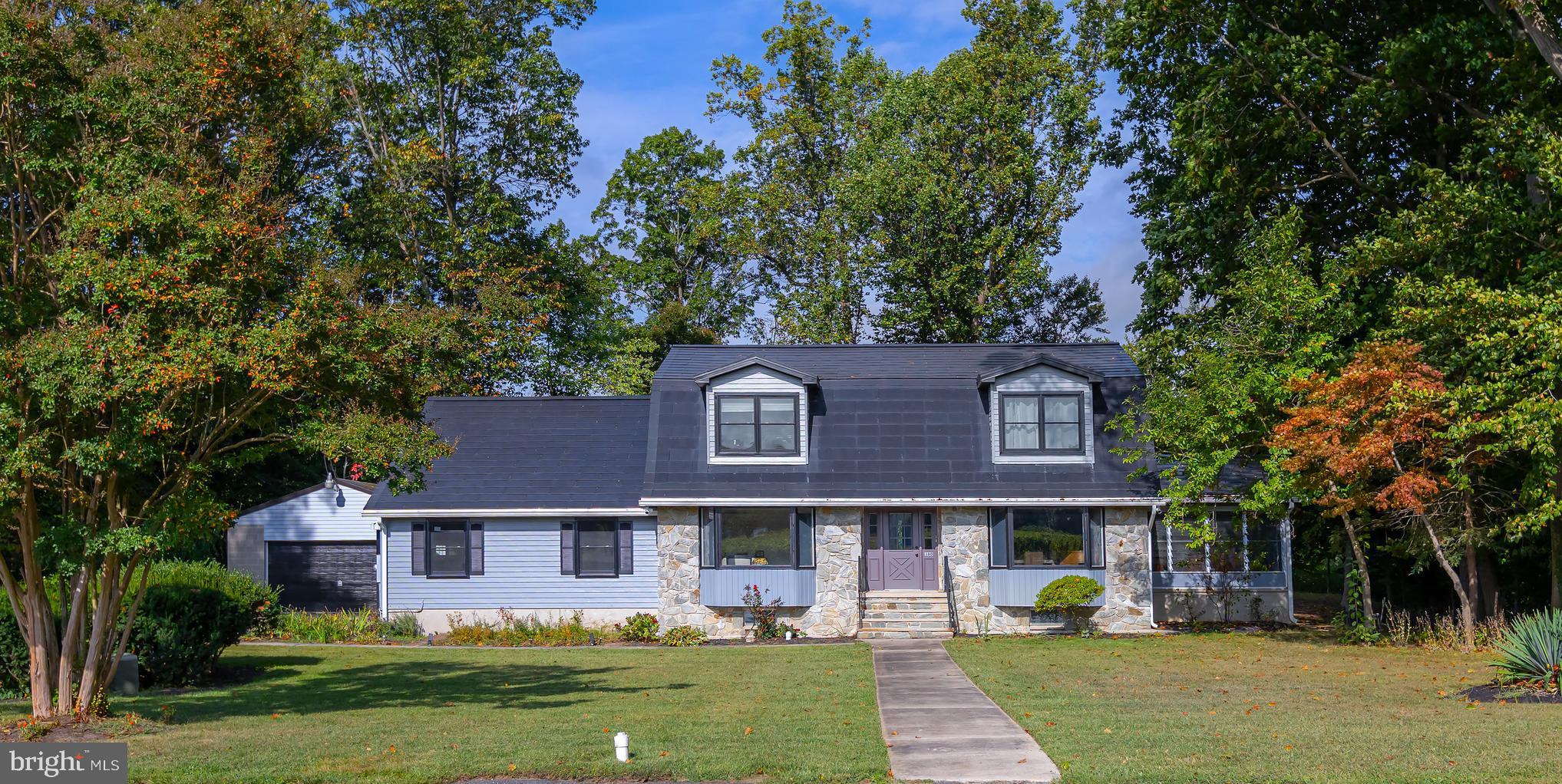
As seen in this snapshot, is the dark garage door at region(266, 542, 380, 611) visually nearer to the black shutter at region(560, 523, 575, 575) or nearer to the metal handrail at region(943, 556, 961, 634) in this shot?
the black shutter at region(560, 523, 575, 575)

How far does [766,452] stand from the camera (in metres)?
26.2

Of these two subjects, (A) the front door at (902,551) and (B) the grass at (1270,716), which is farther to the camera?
(A) the front door at (902,551)

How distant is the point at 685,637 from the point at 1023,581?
7045 millimetres

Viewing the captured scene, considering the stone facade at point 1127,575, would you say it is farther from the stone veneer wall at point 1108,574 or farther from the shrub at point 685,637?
the shrub at point 685,637

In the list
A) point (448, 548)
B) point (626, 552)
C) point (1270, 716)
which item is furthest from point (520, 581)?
point (1270, 716)

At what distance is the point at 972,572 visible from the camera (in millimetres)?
25312

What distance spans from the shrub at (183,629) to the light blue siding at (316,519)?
8360 mm

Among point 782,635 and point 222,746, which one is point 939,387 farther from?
point 222,746

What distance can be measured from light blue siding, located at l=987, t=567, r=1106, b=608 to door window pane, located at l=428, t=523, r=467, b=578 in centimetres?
1137

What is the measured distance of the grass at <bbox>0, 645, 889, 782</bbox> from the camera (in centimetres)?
1047

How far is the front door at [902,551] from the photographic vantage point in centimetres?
2572

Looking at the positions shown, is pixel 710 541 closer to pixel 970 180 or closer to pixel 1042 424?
pixel 1042 424

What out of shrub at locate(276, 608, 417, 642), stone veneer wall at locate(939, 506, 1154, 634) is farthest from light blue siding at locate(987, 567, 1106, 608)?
shrub at locate(276, 608, 417, 642)

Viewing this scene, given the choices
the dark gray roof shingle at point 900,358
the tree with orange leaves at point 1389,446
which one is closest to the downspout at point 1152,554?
the dark gray roof shingle at point 900,358
